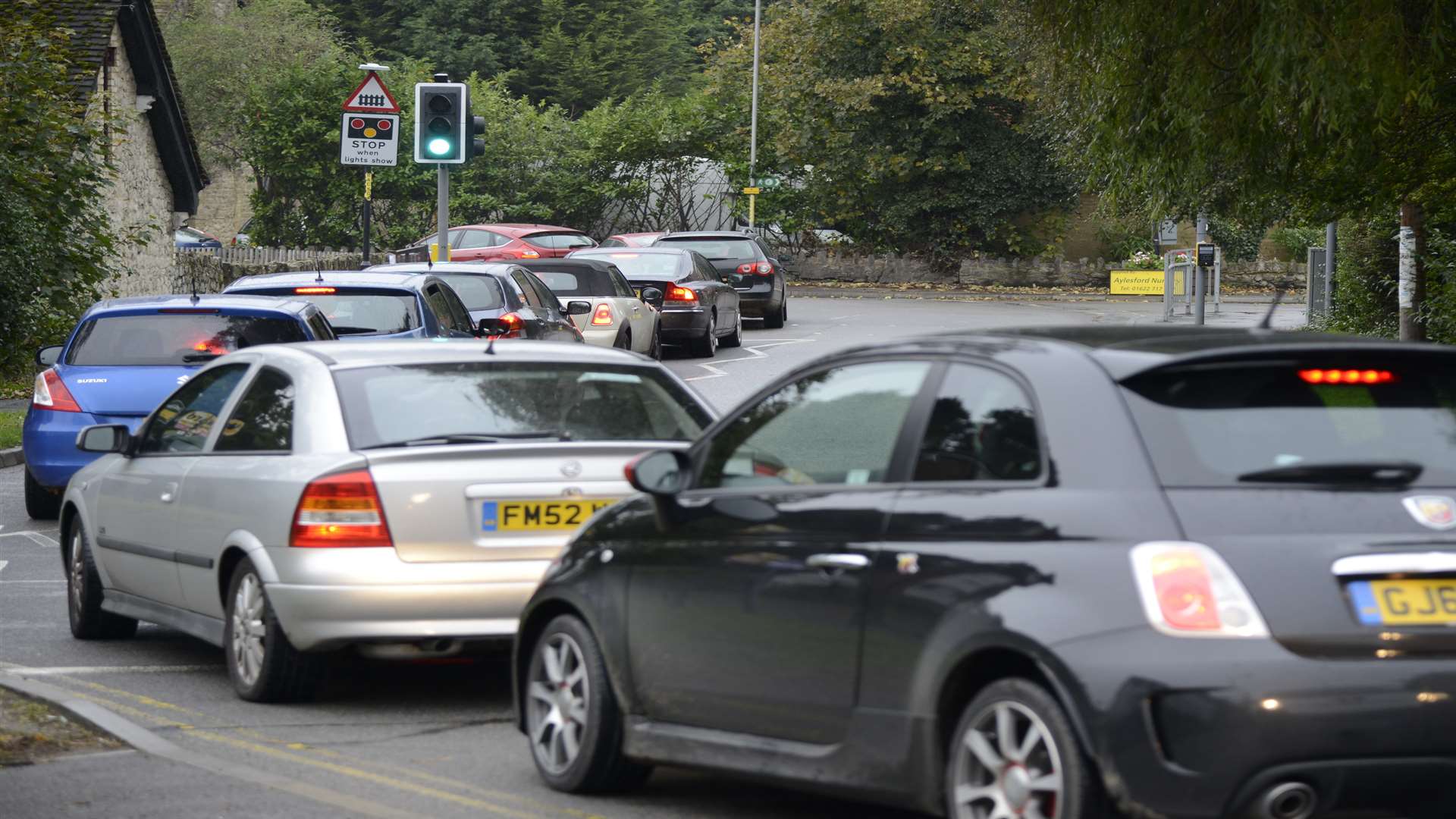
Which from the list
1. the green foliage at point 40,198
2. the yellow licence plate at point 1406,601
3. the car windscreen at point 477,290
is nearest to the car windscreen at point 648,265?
the green foliage at point 40,198

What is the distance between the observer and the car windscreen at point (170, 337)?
1309 cm

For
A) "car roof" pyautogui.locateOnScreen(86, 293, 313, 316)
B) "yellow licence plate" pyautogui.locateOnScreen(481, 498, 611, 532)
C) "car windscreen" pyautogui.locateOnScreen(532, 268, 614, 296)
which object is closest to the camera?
"yellow licence plate" pyautogui.locateOnScreen(481, 498, 611, 532)

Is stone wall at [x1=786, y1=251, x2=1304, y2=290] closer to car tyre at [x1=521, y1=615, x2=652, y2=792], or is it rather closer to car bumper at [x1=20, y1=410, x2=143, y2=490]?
car bumper at [x1=20, y1=410, x2=143, y2=490]

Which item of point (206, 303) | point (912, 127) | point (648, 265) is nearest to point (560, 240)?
point (912, 127)

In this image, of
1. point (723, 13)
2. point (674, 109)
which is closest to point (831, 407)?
point (674, 109)

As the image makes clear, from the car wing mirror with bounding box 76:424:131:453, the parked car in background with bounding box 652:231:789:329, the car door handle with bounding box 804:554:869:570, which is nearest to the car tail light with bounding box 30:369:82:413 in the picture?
the car wing mirror with bounding box 76:424:131:453

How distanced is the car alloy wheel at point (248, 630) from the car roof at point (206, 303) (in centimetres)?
504

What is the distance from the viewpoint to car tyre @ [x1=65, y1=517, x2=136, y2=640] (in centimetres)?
965

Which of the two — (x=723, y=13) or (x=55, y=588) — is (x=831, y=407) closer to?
(x=55, y=588)

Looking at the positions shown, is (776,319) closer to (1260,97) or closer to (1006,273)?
(1006,273)

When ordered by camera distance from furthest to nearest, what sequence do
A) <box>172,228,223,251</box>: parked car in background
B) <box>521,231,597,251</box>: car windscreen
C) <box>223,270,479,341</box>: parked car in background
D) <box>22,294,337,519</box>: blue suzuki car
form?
<box>172,228,223,251</box>: parked car in background < <box>521,231,597,251</box>: car windscreen < <box>223,270,479,341</box>: parked car in background < <box>22,294,337,519</box>: blue suzuki car

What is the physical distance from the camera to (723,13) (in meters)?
93.8

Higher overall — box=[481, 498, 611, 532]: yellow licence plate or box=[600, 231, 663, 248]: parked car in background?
box=[600, 231, 663, 248]: parked car in background

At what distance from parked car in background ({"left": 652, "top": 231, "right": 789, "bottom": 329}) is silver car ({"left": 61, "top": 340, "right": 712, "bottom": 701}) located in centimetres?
2563
